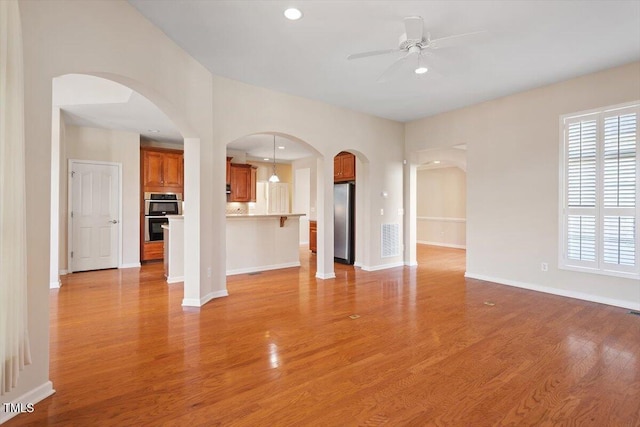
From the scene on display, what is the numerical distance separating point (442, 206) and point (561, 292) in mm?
6046

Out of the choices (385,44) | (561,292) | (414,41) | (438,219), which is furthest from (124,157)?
(438,219)

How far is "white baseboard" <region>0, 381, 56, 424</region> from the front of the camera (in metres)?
1.85

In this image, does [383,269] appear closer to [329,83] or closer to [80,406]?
[329,83]

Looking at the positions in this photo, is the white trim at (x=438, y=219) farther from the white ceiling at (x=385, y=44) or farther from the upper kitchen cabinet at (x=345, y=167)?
the white ceiling at (x=385, y=44)

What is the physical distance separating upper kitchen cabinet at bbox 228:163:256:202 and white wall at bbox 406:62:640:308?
17.4 feet

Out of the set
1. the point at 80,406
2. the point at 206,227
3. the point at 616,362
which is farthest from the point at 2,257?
the point at 616,362

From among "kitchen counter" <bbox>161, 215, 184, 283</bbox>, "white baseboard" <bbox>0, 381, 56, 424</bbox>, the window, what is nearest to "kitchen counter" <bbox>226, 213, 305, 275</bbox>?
"kitchen counter" <bbox>161, 215, 184, 283</bbox>

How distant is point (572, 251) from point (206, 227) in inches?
198

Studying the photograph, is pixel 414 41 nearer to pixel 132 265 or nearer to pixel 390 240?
pixel 390 240

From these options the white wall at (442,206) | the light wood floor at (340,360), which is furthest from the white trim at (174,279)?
the white wall at (442,206)

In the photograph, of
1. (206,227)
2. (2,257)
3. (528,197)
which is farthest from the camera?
(528,197)

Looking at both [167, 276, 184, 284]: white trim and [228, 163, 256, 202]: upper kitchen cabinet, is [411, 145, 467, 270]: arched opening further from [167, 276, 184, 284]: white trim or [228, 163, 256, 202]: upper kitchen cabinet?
[167, 276, 184, 284]: white trim

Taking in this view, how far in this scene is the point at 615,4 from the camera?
275cm

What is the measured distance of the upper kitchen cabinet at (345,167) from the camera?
6.76 metres
